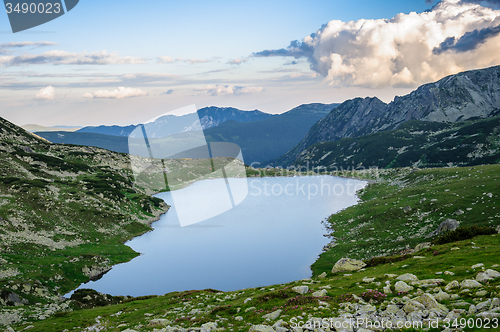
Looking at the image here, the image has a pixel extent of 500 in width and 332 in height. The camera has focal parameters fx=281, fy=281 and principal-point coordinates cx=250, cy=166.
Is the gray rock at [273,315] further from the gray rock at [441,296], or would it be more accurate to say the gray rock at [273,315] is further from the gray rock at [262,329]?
the gray rock at [441,296]

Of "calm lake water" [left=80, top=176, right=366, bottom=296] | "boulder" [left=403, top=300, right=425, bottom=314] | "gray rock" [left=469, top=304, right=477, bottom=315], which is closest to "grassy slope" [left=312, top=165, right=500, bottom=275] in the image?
"calm lake water" [left=80, top=176, right=366, bottom=296]

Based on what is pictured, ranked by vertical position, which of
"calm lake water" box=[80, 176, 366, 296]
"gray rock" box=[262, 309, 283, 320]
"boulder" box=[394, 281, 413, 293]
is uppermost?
"boulder" box=[394, 281, 413, 293]

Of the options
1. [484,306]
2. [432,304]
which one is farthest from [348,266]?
[484,306]

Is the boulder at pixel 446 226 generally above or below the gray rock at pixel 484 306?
below

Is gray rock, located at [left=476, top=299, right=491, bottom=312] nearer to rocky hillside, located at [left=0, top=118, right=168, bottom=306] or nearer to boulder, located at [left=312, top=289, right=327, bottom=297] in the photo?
boulder, located at [left=312, top=289, right=327, bottom=297]

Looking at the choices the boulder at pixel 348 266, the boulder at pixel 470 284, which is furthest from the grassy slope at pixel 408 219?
the boulder at pixel 470 284

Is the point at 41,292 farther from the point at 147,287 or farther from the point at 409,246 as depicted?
the point at 409,246

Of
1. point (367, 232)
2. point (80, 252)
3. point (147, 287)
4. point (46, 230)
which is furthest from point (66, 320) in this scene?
point (367, 232)
